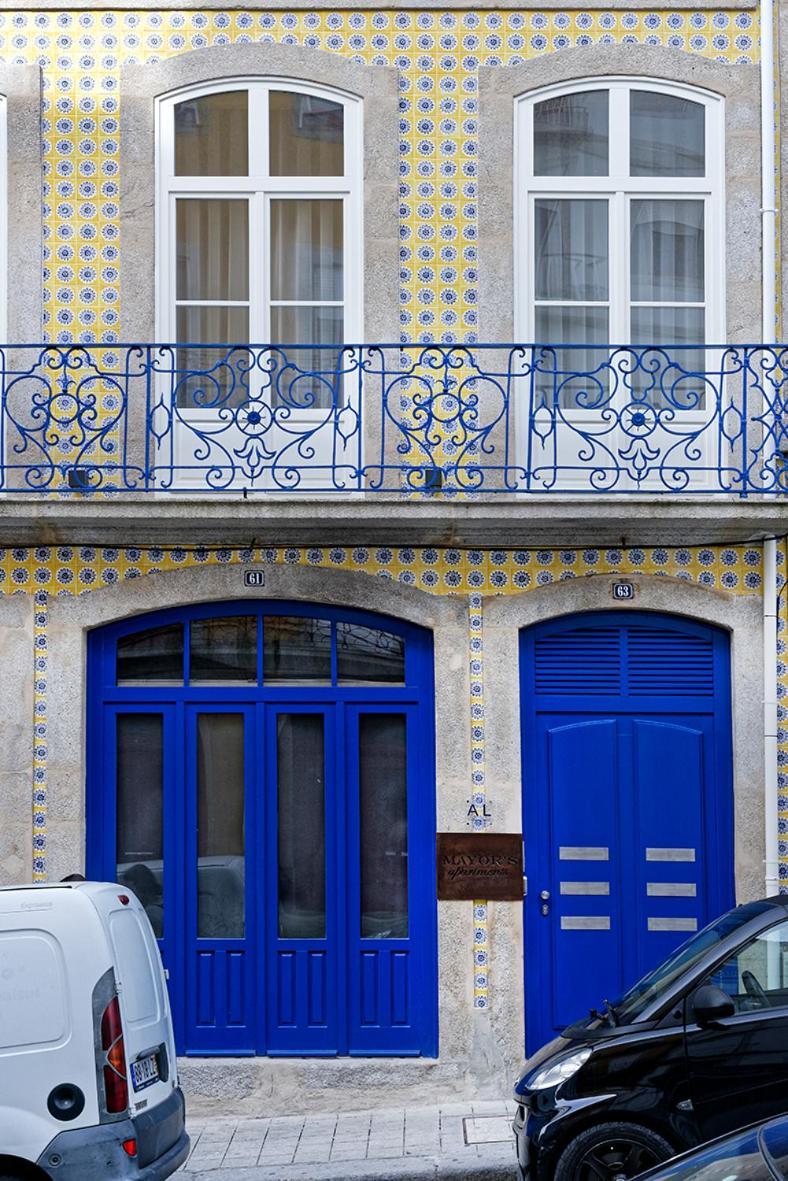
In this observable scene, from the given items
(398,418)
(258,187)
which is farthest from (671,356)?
(258,187)

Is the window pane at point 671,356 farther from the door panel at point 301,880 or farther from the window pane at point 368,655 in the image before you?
the door panel at point 301,880

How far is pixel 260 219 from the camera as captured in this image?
10789 millimetres

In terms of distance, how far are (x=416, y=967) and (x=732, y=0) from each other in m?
6.64

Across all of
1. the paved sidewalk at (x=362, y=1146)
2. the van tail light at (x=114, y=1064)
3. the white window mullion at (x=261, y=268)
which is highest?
the white window mullion at (x=261, y=268)

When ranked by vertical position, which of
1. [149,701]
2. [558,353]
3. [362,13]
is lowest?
[149,701]

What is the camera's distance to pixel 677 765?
1046cm

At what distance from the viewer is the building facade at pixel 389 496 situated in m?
10.3

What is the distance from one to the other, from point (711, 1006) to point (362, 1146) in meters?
2.95

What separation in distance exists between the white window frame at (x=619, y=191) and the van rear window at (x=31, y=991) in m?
5.43

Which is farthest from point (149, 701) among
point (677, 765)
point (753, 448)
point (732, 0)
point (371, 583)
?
point (732, 0)

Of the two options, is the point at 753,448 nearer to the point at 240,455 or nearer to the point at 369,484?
the point at 369,484

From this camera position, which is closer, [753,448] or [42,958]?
[42,958]

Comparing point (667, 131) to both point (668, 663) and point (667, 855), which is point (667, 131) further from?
point (667, 855)

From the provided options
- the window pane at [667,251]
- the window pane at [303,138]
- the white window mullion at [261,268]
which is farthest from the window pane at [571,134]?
the white window mullion at [261,268]
